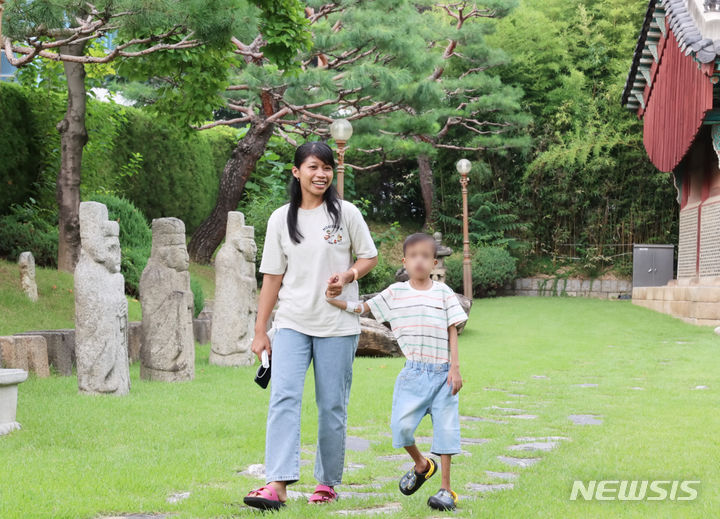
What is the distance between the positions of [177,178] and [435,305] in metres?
15.7

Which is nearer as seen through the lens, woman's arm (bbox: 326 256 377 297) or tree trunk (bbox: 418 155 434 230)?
woman's arm (bbox: 326 256 377 297)

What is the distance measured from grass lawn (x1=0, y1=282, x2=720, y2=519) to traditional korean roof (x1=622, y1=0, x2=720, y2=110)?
5670 millimetres

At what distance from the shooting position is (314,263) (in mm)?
3643

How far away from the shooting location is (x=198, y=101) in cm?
1147

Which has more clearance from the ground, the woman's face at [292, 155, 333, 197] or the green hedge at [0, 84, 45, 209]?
the green hedge at [0, 84, 45, 209]

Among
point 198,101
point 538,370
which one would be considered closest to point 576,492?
point 538,370

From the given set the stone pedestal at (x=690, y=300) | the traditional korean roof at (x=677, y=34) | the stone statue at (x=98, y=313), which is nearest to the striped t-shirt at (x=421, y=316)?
the stone statue at (x=98, y=313)

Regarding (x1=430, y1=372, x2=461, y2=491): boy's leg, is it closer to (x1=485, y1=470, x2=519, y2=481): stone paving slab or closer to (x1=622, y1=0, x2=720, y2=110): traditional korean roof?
(x1=485, y1=470, x2=519, y2=481): stone paving slab

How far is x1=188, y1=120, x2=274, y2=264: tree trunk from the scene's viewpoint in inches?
657

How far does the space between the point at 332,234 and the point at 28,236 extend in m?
10.2

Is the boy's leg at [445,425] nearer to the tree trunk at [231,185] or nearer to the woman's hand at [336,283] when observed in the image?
the woman's hand at [336,283]

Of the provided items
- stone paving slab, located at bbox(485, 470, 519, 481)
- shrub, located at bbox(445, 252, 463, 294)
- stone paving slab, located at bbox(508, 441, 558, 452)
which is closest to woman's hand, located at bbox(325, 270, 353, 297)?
stone paving slab, located at bbox(485, 470, 519, 481)

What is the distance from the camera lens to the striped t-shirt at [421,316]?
3750mm

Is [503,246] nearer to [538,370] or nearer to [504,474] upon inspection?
[538,370]
